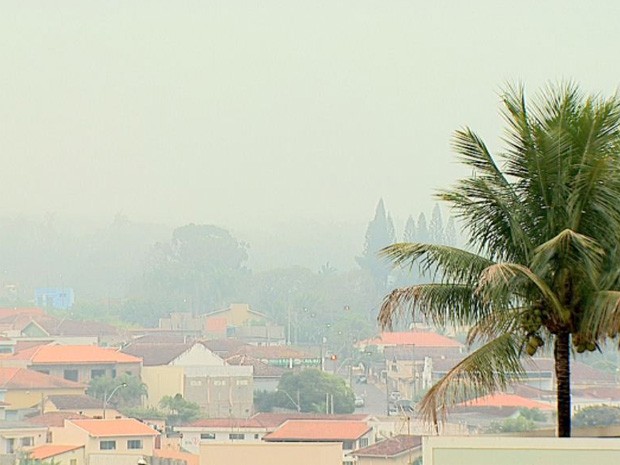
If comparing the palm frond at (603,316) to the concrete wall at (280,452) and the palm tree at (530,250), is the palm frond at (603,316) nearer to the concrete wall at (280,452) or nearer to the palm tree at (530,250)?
the palm tree at (530,250)

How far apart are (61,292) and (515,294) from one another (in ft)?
140

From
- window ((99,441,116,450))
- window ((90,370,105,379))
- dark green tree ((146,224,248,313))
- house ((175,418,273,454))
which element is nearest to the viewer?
window ((99,441,116,450))

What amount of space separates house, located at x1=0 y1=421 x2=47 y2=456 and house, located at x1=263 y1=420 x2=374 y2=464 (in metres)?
6.51

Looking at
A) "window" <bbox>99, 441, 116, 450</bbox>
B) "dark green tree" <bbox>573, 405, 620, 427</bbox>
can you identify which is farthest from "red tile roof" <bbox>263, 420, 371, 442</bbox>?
"dark green tree" <bbox>573, 405, 620, 427</bbox>

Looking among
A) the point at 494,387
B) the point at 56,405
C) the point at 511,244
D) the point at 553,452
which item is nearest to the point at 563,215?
the point at 511,244

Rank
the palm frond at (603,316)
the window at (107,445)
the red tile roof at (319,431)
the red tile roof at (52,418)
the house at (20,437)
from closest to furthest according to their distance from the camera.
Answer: the palm frond at (603,316)
the window at (107,445)
the red tile roof at (319,431)
the house at (20,437)
the red tile roof at (52,418)

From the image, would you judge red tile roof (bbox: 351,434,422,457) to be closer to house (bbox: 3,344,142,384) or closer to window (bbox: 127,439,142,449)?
window (bbox: 127,439,142,449)

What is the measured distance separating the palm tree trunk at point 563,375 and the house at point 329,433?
25151mm

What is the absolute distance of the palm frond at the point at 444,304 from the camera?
9.82m

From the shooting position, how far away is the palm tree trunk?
963cm

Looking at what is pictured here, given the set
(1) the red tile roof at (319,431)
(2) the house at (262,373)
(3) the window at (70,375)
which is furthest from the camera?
(2) the house at (262,373)

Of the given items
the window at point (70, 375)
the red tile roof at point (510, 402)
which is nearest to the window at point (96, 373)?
the window at point (70, 375)

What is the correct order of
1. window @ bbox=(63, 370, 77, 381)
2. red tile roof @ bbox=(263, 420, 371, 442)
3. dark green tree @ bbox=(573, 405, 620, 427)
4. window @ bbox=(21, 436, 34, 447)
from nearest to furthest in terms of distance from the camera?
1. dark green tree @ bbox=(573, 405, 620, 427)
2. red tile roof @ bbox=(263, 420, 371, 442)
3. window @ bbox=(21, 436, 34, 447)
4. window @ bbox=(63, 370, 77, 381)

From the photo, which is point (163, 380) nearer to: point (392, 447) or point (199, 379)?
point (199, 379)
